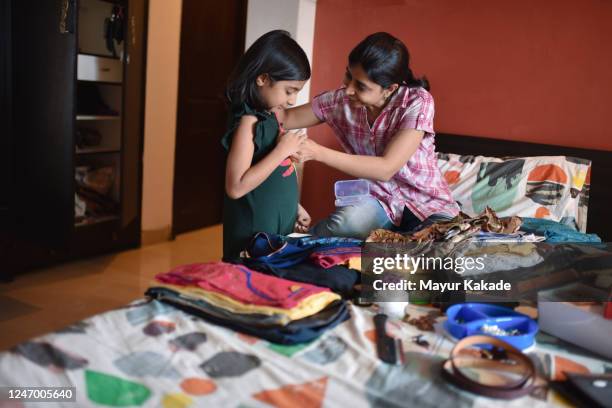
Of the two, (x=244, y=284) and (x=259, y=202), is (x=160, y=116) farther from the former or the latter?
(x=244, y=284)

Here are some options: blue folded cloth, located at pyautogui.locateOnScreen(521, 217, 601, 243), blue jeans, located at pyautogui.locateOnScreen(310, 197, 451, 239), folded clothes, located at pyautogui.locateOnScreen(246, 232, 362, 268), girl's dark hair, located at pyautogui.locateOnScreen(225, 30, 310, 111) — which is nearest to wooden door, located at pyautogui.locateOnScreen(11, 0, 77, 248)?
girl's dark hair, located at pyautogui.locateOnScreen(225, 30, 310, 111)

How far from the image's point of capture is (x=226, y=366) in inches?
41.4

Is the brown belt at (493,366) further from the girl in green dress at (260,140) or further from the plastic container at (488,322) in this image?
the girl in green dress at (260,140)

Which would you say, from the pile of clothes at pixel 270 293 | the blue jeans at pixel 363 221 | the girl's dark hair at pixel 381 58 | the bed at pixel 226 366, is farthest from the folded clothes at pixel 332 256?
the girl's dark hair at pixel 381 58

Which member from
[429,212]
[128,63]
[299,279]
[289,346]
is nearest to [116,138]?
[128,63]

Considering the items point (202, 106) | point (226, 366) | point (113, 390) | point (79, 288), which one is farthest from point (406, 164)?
point (202, 106)

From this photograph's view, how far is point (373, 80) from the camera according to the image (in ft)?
6.21

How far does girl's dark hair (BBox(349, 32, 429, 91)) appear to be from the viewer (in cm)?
186

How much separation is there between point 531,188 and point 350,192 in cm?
84

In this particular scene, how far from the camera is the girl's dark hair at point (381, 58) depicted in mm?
1863

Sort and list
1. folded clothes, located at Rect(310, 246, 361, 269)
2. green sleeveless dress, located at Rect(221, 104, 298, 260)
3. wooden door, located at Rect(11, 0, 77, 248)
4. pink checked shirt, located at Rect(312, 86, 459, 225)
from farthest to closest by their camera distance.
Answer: wooden door, located at Rect(11, 0, 77, 248)
pink checked shirt, located at Rect(312, 86, 459, 225)
green sleeveless dress, located at Rect(221, 104, 298, 260)
folded clothes, located at Rect(310, 246, 361, 269)

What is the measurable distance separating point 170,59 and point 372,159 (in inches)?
91.8

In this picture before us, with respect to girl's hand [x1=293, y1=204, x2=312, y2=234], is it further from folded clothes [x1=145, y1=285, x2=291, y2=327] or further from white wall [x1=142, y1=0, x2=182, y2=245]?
white wall [x1=142, y1=0, x2=182, y2=245]

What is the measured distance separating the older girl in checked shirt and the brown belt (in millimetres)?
828
